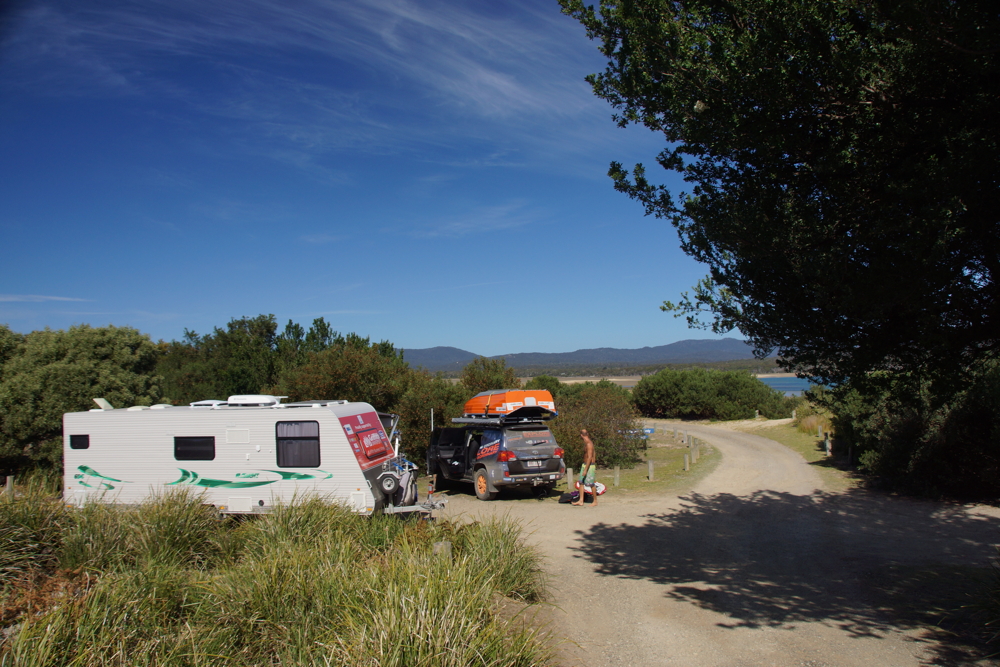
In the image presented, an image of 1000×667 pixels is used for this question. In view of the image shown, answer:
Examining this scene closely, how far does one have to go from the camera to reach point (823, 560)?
8719 mm

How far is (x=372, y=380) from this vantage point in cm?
1922

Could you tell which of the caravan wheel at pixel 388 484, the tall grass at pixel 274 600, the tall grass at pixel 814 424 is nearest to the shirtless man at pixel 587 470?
the caravan wheel at pixel 388 484

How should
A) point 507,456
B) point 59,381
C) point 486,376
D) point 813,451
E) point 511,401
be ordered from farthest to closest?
1. point 486,376
2. point 813,451
3. point 59,381
4. point 511,401
5. point 507,456

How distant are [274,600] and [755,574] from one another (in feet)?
20.0

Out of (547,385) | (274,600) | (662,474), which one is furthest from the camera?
(547,385)

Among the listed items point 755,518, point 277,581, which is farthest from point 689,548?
point 277,581

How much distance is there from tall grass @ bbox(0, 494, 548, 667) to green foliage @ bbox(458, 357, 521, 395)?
15.4 meters

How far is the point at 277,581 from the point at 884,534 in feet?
31.7

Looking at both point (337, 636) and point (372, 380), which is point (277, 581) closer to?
point (337, 636)

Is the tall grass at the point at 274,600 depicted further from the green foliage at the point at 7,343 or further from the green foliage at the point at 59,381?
the green foliage at the point at 7,343

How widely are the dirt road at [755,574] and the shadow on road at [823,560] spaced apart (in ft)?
0.09

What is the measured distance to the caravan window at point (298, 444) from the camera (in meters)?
10.4

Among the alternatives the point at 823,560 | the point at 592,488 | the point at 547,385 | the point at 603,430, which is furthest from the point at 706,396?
the point at 823,560

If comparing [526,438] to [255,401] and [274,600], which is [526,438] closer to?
[255,401]
